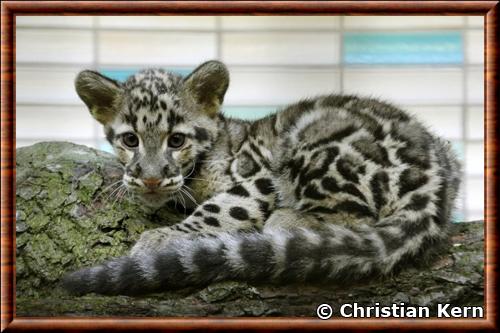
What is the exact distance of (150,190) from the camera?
418 centimetres

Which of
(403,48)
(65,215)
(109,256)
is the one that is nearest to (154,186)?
(109,256)

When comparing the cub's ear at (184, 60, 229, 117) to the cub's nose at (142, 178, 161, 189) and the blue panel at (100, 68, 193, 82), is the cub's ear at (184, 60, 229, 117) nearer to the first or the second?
the blue panel at (100, 68, 193, 82)

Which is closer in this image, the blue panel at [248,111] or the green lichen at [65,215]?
the green lichen at [65,215]

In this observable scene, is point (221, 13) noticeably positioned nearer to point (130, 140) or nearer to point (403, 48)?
point (130, 140)

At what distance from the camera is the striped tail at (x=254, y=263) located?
3684 mm

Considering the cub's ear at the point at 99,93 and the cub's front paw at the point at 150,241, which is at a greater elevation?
the cub's ear at the point at 99,93

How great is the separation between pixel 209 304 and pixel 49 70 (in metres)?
1.72

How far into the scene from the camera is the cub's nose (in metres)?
4.13

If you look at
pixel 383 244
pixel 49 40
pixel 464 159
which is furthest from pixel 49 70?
pixel 464 159

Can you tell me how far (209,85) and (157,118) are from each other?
0.40m

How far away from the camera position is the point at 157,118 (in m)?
4.24

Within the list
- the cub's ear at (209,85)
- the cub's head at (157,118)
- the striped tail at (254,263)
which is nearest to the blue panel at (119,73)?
the cub's head at (157,118)

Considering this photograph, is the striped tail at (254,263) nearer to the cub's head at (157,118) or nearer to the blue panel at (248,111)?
the cub's head at (157,118)

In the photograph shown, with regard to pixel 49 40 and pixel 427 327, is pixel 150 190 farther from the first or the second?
pixel 427 327
